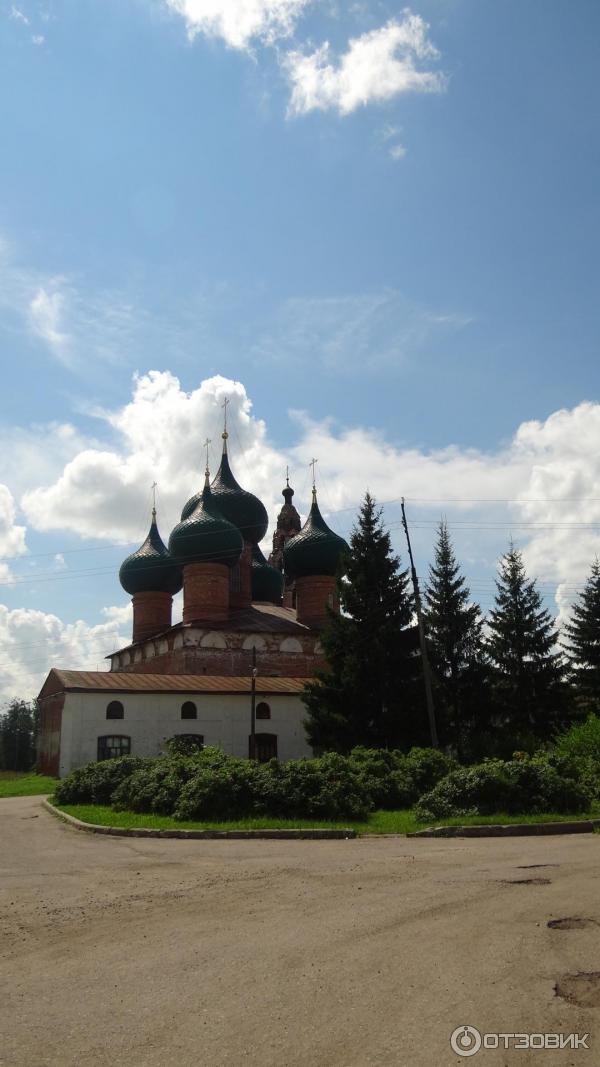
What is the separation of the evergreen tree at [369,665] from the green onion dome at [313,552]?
34.1ft

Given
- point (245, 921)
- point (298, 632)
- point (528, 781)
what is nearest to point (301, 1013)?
point (245, 921)

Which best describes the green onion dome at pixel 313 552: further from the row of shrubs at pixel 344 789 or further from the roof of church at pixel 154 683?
the row of shrubs at pixel 344 789

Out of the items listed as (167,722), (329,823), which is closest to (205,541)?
(167,722)

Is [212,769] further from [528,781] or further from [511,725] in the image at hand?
[511,725]

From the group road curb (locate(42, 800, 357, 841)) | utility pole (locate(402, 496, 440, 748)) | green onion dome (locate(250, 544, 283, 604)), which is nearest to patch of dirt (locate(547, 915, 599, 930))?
road curb (locate(42, 800, 357, 841))

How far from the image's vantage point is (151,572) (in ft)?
142

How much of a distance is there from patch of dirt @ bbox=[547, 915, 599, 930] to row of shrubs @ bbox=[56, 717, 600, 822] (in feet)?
28.3

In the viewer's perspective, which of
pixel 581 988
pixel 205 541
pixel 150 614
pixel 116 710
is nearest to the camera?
pixel 581 988

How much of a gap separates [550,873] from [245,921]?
383 cm

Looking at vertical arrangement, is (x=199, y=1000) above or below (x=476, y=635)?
below

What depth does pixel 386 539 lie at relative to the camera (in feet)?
102

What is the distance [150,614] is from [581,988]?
3949cm

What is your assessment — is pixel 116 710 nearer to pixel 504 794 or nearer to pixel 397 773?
pixel 397 773

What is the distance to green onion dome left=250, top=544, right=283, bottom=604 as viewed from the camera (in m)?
46.2
